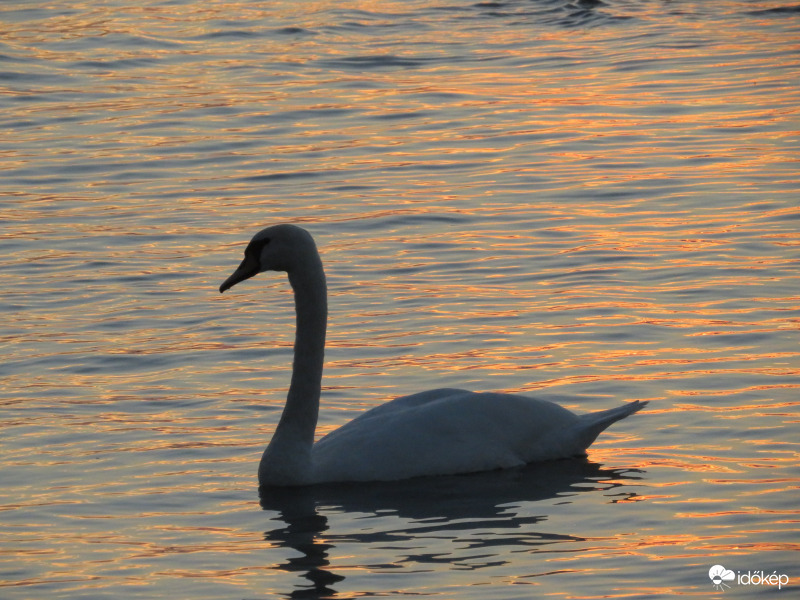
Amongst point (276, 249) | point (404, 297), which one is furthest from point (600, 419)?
point (404, 297)

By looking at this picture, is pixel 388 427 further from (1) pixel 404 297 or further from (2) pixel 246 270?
(1) pixel 404 297

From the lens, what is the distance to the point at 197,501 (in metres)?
7.42

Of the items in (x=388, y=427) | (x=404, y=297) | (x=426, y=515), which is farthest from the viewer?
(x=404, y=297)

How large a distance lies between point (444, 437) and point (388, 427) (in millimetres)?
267

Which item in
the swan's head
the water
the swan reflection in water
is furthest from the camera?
the swan's head

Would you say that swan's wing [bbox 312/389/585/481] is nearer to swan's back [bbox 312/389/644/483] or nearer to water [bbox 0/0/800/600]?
swan's back [bbox 312/389/644/483]

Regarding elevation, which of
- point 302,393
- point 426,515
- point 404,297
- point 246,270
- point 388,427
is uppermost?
A: point 246,270

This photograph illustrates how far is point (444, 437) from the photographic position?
7727 millimetres

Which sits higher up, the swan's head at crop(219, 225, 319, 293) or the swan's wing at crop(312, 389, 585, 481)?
the swan's head at crop(219, 225, 319, 293)

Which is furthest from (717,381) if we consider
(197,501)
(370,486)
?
(197,501)

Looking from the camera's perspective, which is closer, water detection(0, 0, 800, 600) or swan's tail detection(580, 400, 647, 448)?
water detection(0, 0, 800, 600)

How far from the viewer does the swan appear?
25.1 ft

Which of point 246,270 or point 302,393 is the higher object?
point 246,270

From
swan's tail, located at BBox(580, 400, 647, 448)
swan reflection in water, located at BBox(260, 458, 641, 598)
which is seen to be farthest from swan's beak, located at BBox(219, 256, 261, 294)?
swan's tail, located at BBox(580, 400, 647, 448)
